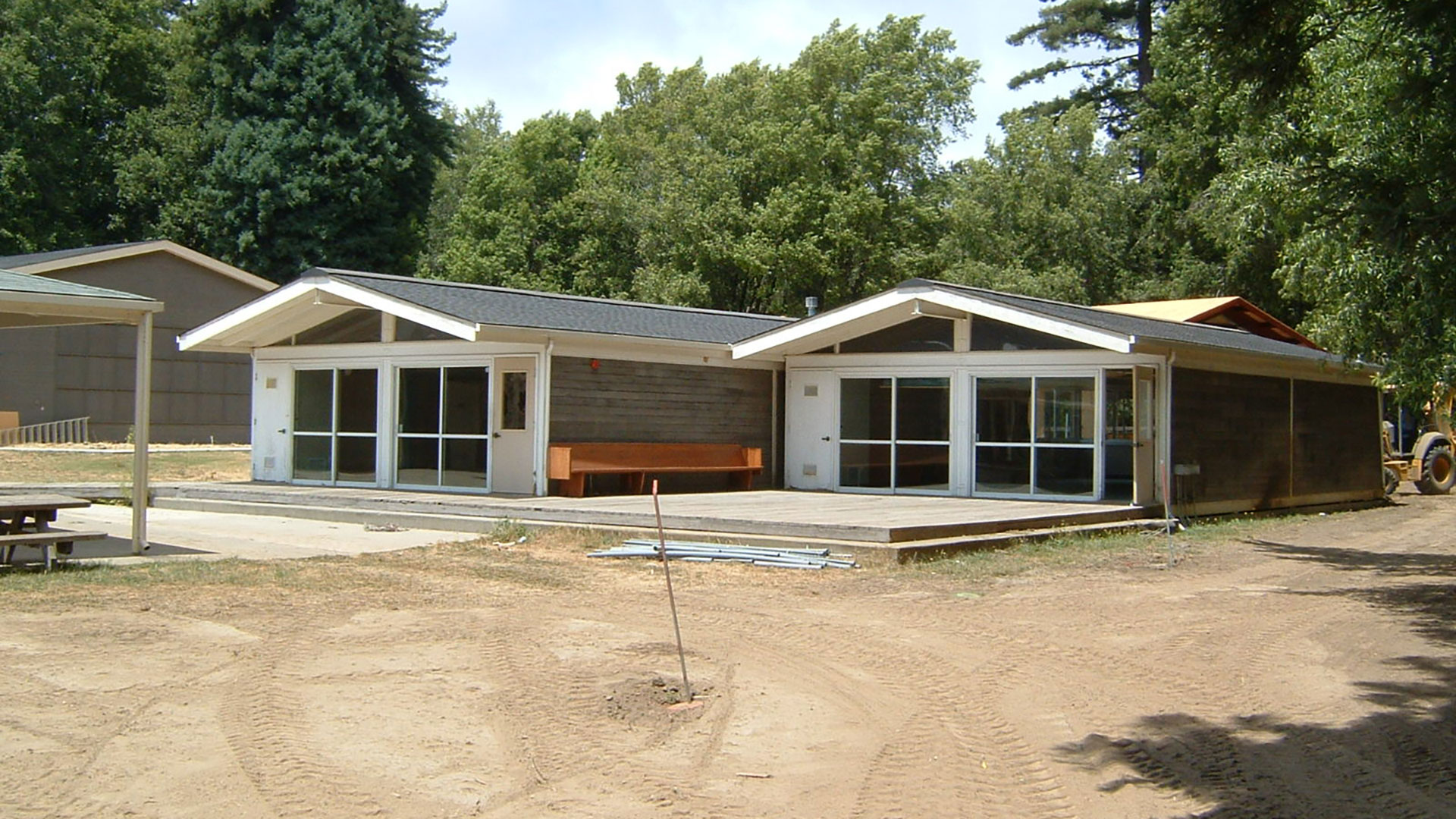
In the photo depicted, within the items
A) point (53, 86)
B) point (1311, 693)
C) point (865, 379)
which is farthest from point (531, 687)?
point (53, 86)

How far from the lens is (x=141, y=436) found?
11.3m

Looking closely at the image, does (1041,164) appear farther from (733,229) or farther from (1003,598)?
(1003,598)

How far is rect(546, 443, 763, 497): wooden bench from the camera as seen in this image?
1620 cm

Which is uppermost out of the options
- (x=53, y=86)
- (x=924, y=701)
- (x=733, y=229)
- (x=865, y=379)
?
(x=53, y=86)

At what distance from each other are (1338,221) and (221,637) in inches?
320

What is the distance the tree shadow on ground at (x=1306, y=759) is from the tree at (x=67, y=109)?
133ft

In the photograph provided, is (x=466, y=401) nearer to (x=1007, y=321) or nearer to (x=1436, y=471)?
(x=1007, y=321)

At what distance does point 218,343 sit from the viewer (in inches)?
760

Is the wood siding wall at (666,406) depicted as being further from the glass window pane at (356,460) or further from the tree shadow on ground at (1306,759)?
the tree shadow on ground at (1306,759)

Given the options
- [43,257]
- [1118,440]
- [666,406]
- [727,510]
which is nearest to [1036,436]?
[1118,440]

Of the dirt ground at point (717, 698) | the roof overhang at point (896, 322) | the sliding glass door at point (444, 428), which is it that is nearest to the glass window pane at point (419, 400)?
the sliding glass door at point (444, 428)

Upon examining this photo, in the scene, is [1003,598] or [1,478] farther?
[1,478]

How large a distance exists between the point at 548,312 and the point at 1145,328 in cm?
807

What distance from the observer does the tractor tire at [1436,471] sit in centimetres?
2414
